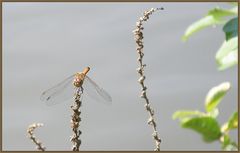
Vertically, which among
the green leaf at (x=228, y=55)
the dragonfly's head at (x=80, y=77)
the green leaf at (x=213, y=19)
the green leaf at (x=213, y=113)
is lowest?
the green leaf at (x=213, y=113)

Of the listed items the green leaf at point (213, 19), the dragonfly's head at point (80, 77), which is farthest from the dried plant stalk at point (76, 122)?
the green leaf at point (213, 19)

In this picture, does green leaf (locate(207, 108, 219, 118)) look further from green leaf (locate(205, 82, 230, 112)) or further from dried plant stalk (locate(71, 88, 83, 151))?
dried plant stalk (locate(71, 88, 83, 151))

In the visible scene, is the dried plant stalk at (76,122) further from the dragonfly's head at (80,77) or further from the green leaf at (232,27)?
the green leaf at (232,27)

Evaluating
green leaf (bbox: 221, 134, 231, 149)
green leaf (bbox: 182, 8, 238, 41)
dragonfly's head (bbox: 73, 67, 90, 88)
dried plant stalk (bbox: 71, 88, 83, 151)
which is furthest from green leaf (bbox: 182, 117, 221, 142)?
dragonfly's head (bbox: 73, 67, 90, 88)

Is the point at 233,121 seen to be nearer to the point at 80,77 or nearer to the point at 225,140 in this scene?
the point at 225,140

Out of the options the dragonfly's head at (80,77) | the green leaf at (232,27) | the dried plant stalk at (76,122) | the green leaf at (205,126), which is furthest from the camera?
the dragonfly's head at (80,77)
